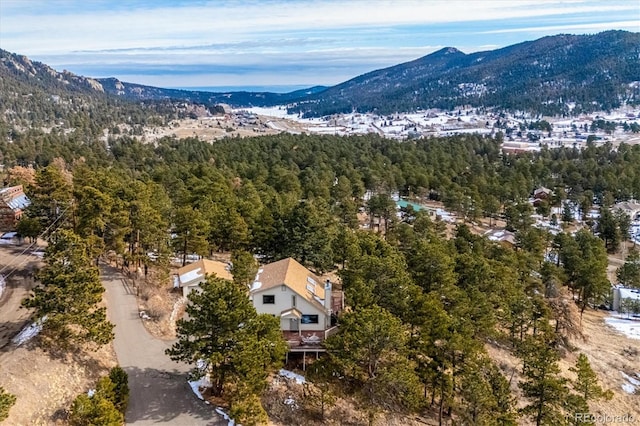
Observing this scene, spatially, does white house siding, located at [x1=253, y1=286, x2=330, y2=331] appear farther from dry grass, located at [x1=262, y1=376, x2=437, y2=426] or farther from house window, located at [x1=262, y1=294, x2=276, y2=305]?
dry grass, located at [x1=262, y1=376, x2=437, y2=426]

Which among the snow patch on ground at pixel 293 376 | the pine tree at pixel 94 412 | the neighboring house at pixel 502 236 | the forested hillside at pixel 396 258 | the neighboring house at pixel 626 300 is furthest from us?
the neighboring house at pixel 502 236

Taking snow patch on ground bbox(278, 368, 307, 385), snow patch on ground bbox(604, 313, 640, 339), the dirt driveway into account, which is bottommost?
snow patch on ground bbox(604, 313, 640, 339)

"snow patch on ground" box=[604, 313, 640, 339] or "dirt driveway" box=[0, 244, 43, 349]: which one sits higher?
"dirt driveway" box=[0, 244, 43, 349]

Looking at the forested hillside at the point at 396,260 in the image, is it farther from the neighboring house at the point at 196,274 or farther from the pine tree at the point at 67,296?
the neighboring house at the point at 196,274

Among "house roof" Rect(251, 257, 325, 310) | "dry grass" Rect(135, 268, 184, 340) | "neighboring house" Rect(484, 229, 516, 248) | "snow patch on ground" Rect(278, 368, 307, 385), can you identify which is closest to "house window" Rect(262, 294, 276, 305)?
"house roof" Rect(251, 257, 325, 310)

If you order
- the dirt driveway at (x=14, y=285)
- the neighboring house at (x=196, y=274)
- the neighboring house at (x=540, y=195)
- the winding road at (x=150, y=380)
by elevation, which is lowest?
the neighboring house at (x=540, y=195)

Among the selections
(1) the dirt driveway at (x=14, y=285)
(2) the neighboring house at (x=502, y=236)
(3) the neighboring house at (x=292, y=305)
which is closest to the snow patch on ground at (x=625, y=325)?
(2) the neighboring house at (x=502, y=236)

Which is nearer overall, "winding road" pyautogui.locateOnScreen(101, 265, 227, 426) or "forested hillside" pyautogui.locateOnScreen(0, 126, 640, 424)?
"winding road" pyautogui.locateOnScreen(101, 265, 227, 426)
